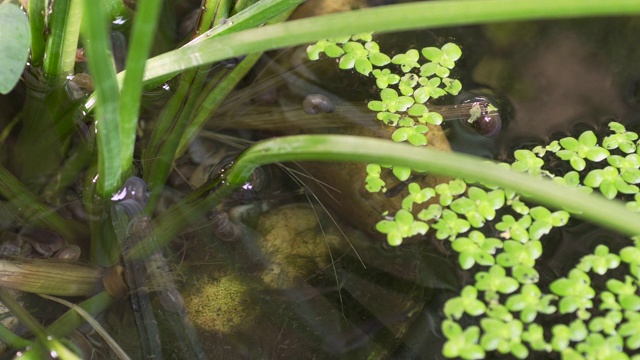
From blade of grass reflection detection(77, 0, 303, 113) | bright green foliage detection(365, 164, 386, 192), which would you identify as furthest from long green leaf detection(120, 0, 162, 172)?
bright green foliage detection(365, 164, 386, 192)

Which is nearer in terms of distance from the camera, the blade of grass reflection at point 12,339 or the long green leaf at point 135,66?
the long green leaf at point 135,66

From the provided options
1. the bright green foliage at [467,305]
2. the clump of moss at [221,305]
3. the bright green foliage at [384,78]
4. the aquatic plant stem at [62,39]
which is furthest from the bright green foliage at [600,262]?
the aquatic plant stem at [62,39]

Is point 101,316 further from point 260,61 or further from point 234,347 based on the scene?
point 260,61

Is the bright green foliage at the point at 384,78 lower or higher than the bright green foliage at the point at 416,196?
higher

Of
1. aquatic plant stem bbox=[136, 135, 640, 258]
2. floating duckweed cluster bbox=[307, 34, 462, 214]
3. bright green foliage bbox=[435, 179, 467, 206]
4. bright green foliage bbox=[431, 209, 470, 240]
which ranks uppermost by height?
aquatic plant stem bbox=[136, 135, 640, 258]

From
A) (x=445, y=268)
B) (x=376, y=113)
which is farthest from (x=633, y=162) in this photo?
(x=376, y=113)

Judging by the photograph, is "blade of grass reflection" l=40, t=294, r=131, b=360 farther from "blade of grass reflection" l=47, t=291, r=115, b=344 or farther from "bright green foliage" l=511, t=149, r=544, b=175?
"bright green foliage" l=511, t=149, r=544, b=175

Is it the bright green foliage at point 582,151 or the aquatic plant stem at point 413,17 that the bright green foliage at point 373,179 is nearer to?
the bright green foliage at point 582,151
